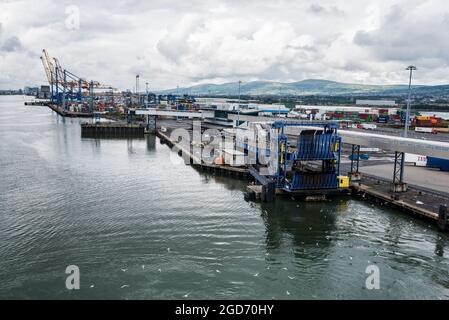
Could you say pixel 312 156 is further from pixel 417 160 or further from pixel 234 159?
pixel 417 160

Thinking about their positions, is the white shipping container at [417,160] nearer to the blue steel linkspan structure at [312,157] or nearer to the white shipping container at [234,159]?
the blue steel linkspan structure at [312,157]

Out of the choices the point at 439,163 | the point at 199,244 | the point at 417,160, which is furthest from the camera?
the point at 417,160

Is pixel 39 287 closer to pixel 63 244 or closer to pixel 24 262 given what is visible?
pixel 24 262

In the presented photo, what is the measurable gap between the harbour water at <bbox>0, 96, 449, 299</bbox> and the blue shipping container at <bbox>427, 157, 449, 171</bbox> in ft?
42.0

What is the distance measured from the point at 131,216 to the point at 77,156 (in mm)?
24759

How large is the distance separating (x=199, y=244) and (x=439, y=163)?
26.7 m

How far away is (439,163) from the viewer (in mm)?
34531

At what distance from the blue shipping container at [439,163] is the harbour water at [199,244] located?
42.0 feet

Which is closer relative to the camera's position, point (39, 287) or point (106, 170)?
point (39, 287)

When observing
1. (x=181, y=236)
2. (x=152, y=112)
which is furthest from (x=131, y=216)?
(x=152, y=112)

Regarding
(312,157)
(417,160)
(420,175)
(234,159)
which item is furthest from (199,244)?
(417,160)

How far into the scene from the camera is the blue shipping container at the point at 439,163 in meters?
33.9

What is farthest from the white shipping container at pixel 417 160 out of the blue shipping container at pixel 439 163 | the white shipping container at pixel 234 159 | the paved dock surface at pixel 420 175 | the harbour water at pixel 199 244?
the white shipping container at pixel 234 159
